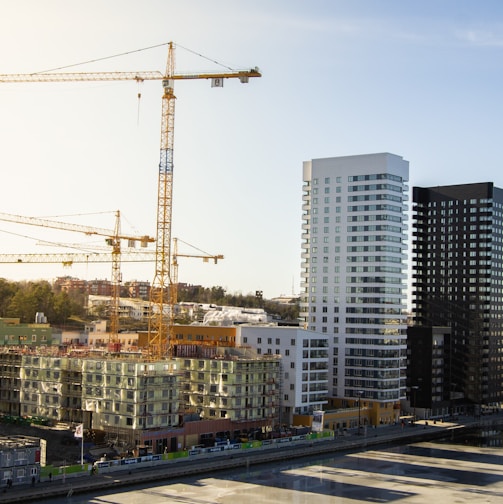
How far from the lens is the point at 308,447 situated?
101875mm

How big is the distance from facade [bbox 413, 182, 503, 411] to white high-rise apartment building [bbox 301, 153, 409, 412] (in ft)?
105

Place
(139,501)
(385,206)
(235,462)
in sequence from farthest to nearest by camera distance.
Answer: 1. (385,206)
2. (235,462)
3. (139,501)

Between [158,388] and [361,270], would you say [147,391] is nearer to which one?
[158,388]

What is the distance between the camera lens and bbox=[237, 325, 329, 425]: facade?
114 m

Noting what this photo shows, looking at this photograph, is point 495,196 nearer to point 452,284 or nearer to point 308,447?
point 452,284

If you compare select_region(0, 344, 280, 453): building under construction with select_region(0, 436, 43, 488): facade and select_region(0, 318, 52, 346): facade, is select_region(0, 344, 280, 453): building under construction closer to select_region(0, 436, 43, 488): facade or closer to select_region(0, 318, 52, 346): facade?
select_region(0, 436, 43, 488): facade

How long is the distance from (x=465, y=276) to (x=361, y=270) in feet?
133

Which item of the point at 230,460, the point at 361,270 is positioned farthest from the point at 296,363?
the point at 230,460

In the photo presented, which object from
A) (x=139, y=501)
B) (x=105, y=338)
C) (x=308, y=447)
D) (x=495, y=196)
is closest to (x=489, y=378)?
(x=495, y=196)

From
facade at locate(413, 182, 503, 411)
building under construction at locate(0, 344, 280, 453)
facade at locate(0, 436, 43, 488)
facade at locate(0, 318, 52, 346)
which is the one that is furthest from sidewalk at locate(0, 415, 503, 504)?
facade at locate(0, 318, 52, 346)

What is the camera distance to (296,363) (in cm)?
11425

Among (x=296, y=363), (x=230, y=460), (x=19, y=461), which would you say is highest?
(x=296, y=363)

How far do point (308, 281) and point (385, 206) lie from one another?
17605mm

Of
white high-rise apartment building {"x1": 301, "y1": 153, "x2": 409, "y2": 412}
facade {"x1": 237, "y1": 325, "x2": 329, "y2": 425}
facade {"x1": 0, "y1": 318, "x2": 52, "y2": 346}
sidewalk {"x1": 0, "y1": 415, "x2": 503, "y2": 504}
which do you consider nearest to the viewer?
sidewalk {"x1": 0, "y1": 415, "x2": 503, "y2": 504}
